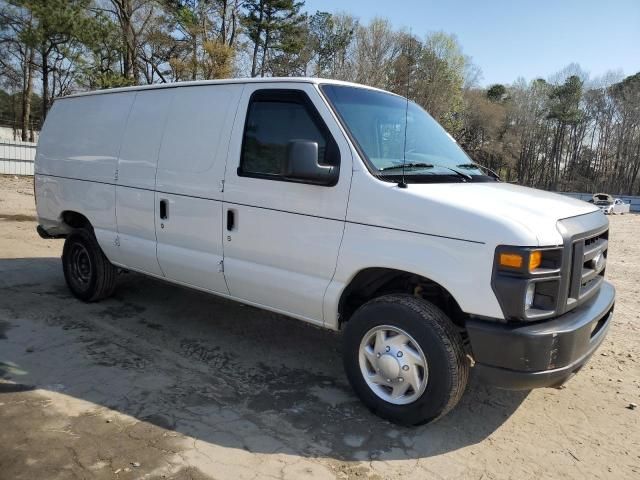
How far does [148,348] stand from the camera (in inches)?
181

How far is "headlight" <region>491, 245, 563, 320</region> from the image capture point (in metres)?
2.87

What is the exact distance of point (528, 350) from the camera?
291cm

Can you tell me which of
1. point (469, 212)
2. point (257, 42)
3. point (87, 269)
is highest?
point (257, 42)

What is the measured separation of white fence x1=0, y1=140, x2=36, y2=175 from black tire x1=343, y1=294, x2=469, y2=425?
951 inches

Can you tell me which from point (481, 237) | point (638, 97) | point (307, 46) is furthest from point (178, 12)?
point (638, 97)

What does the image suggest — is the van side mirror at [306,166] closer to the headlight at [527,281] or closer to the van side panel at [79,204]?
the headlight at [527,281]

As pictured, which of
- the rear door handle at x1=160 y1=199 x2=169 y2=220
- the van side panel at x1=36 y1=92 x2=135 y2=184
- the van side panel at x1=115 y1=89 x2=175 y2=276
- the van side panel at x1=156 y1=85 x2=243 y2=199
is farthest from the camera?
the van side panel at x1=36 y1=92 x2=135 y2=184

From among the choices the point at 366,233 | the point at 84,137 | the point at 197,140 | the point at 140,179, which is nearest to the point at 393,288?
the point at 366,233

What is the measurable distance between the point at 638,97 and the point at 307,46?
51.8m

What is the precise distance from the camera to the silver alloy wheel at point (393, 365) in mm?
3328

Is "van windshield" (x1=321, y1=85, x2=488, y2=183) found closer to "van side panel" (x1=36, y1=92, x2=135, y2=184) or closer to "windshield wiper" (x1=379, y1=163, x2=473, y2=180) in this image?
"windshield wiper" (x1=379, y1=163, x2=473, y2=180)

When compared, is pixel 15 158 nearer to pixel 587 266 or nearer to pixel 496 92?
pixel 587 266

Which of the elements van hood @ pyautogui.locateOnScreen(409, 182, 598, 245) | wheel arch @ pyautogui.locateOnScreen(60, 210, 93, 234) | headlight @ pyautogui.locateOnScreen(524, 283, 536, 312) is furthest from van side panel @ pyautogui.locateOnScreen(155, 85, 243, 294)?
headlight @ pyautogui.locateOnScreen(524, 283, 536, 312)

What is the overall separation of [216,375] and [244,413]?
0.67 meters
